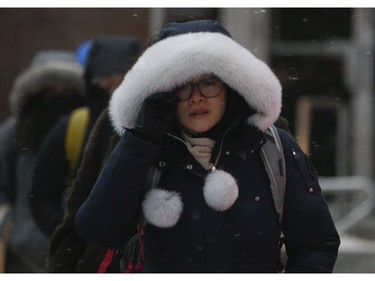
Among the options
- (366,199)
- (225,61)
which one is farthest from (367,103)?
(225,61)

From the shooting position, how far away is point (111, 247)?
2.75m

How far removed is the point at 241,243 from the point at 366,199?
4.64m

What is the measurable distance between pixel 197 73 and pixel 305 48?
6.38 metres

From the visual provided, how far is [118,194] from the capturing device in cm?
266

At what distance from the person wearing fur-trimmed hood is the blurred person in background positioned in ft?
6.96

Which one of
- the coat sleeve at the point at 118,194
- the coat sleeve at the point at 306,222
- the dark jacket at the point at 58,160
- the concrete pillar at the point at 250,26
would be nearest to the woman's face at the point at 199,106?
the coat sleeve at the point at 118,194

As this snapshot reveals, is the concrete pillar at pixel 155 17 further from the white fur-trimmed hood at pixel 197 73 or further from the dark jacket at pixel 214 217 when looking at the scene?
the dark jacket at pixel 214 217

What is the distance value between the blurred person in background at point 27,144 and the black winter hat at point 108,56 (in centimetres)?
37

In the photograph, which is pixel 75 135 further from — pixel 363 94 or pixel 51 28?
pixel 363 94

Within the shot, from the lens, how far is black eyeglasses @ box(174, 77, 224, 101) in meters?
2.77

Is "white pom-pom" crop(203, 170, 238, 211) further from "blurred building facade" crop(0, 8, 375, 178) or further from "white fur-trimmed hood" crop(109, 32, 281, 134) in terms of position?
"blurred building facade" crop(0, 8, 375, 178)

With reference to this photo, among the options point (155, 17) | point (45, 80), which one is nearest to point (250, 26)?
point (155, 17)

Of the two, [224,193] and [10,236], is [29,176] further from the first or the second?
[224,193]

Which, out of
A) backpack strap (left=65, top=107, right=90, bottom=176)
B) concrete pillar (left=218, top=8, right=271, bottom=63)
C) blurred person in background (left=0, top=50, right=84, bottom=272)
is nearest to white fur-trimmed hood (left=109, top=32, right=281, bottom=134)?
backpack strap (left=65, top=107, right=90, bottom=176)
